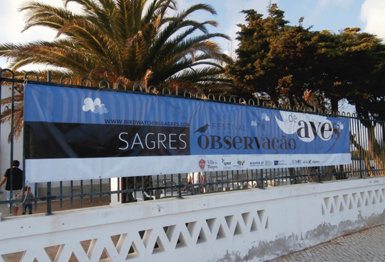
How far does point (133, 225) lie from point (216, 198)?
4.61ft

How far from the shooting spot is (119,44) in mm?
8391

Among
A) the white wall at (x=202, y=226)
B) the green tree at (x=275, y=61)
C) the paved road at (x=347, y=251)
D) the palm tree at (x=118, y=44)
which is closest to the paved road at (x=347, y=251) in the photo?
the paved road at (x=347, y=251)

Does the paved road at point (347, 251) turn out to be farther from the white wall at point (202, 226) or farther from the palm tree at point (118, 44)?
the palm tree at point (118, 44)

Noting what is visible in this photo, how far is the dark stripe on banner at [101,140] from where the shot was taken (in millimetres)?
3666

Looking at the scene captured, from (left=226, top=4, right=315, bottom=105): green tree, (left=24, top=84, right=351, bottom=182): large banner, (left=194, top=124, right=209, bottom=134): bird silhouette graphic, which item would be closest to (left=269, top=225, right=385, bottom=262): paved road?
(left=24, top=84, right=351, bottom=182): large banner

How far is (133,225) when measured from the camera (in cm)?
407

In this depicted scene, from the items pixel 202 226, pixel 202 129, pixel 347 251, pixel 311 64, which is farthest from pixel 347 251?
pixel 311 64

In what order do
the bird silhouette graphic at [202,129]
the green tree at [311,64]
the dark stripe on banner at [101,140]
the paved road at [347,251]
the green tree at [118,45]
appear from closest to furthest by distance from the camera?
the dark stripe on banner at [101,140]
the bird silhouette graphic at [202,129]
the paved road at [347,251]
the green tree at [118,45]
the green tree at [311,64]

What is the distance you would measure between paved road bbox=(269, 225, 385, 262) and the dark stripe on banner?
2.82 metres

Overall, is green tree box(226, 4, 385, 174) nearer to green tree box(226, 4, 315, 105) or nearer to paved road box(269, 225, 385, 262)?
green tree box(226, 4, 315, 105)

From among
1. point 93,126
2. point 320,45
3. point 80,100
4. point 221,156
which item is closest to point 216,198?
point 221,156

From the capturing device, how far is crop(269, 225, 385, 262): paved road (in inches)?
223

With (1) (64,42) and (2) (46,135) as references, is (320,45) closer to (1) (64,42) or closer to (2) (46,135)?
(1) (64,42)

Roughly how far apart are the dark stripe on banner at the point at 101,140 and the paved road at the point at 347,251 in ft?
9.25
